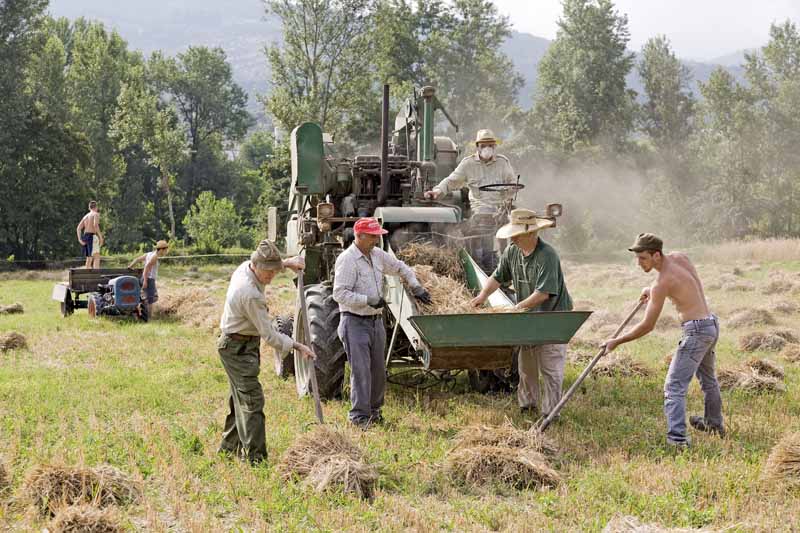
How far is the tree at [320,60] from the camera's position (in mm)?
35500

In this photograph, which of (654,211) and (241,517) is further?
(654,211)

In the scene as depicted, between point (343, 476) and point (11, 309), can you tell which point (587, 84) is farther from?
point (343, 476)

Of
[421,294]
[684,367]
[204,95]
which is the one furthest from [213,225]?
[684,367]

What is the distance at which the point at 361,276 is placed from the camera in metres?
7.02

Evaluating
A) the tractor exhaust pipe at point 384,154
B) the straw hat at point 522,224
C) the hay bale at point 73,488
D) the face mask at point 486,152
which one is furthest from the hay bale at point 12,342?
the straw hat at point 522,224

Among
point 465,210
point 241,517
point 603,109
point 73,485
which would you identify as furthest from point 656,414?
point 603,109

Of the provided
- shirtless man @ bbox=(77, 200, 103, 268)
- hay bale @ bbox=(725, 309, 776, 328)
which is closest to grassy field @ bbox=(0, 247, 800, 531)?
hay bale @ bbox=(725, 309, 776, 328)

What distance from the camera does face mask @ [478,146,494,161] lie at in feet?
29.7

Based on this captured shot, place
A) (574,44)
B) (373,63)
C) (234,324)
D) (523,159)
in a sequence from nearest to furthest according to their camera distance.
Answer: (234,324) < (373,63) < (523,159) < (574,44)

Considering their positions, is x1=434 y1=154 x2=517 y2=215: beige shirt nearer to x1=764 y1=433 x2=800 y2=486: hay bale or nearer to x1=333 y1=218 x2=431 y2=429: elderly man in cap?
x1=333 y1=218 x2=431 y2=429: elderly man in cap

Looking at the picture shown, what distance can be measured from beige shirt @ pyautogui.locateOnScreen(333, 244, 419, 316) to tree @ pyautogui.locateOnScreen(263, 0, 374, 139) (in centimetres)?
2895

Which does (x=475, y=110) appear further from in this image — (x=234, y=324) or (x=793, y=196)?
(x=234, y=324)

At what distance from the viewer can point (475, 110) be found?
47500 millimetres

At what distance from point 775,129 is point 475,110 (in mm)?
16103
